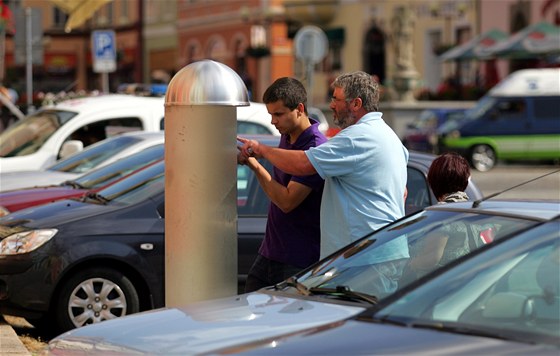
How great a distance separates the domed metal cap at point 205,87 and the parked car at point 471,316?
193cm

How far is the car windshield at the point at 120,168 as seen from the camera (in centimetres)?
1127

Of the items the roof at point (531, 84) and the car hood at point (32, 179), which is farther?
the roof at point (531, 84)

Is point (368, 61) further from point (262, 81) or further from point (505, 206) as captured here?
point (505, 206)

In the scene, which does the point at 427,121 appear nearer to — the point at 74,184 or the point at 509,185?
the point at 509,185

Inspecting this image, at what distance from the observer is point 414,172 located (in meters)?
10.0

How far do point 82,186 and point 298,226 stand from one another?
4.83 metres

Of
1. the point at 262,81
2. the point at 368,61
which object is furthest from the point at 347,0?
the point at 262,81

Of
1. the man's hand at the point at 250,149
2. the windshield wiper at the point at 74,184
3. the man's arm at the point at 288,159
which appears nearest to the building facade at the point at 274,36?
the windshield wiper at the point at 74,184

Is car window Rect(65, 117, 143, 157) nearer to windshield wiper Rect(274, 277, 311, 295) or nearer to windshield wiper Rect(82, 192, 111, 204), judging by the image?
windshield wiper Rect(82, 192, 111, 204)

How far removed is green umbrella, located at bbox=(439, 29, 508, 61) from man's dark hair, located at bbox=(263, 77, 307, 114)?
34.1 metres

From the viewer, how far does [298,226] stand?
276 inches

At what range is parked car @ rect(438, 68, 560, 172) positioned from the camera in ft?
106

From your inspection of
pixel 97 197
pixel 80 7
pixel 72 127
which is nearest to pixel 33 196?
pixel 97 197

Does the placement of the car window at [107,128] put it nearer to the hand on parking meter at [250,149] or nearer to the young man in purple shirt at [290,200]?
the young man in purple shirt at [290,200]
